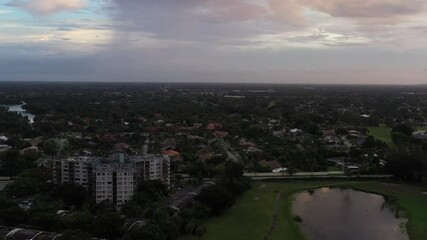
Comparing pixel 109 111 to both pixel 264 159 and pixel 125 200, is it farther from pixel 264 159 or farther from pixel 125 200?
pixel 125 200

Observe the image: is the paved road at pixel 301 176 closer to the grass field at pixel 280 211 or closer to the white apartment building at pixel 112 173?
the grass field at pixel 280 211

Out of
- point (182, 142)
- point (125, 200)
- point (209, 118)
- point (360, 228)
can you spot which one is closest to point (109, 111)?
point (209, 118)

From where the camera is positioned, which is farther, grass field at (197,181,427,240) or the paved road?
the paved road

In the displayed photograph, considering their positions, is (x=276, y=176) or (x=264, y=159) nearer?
(x=276, y=176)

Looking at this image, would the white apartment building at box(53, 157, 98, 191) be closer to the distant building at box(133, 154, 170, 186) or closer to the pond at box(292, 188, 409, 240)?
the distant building at box(133, 154, 170, 186)

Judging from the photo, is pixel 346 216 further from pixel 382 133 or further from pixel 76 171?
pixel 382 133

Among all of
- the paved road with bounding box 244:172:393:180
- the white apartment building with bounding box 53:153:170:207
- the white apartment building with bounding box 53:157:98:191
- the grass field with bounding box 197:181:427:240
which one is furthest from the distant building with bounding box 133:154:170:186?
the paved road with bounding box 244:172:393:180
